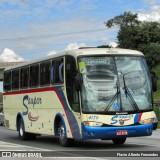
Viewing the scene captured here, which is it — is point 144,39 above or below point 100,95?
above

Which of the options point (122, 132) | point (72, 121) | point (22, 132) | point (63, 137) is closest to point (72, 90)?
point (72, 121)

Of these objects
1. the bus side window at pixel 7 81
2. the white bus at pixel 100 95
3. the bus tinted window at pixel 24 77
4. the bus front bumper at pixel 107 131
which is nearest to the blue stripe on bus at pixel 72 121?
the white bus at pixel 100 95

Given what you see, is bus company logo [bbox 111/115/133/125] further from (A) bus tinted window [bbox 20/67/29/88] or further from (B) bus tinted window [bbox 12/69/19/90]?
(B) bus tinted window [bbox 12/69/19/90]

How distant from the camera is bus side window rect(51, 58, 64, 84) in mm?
17250

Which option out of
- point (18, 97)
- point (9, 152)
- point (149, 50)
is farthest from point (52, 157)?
point (149, 50)

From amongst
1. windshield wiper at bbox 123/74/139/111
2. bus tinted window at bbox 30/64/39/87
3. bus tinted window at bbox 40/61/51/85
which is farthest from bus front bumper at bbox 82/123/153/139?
bus tinted window at bbox 30/64/39/87

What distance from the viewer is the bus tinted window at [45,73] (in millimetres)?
18438

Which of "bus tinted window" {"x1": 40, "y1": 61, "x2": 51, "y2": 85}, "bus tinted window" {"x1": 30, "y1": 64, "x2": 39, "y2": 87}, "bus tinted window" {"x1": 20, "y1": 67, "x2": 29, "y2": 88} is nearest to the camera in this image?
"bus tinted window" {"x1": 40, "y1": 61, "x2": 51, "y2": 85}

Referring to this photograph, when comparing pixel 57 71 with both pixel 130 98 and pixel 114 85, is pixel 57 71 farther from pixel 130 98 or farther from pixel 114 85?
pixel 130 98

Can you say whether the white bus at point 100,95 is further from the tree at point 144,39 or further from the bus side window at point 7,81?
the tree at point 144,39

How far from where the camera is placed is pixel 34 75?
20.0 meters

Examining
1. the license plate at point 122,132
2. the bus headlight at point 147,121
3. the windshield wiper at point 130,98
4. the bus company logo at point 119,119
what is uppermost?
the windshield wiper at point 130,98

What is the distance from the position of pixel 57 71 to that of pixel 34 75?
107 inches

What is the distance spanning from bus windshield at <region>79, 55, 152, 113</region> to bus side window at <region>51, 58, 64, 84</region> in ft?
4.26
